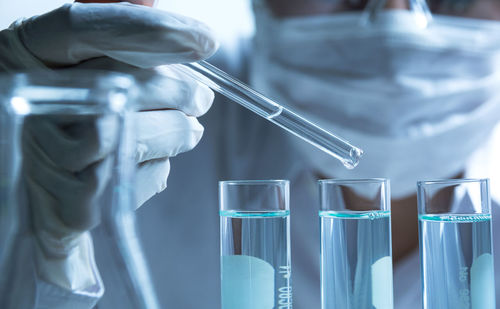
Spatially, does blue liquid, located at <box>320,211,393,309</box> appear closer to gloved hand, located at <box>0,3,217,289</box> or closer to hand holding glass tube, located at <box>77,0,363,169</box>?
hand holding glass tube, located at <box>77,0,363,169</box>

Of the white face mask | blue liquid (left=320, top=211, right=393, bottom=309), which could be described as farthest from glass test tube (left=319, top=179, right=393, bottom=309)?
the white face mask

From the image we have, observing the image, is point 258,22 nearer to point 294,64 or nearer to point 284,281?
point 294,64

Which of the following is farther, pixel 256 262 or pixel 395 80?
pixel 395 80

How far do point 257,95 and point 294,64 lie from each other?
2.58ft

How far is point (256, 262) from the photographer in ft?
2.35

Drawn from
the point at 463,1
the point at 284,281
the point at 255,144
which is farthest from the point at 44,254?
the point at 255,144

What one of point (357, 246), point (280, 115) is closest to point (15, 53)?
point (280, 115)

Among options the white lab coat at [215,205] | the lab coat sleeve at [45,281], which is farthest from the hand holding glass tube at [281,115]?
the white lab coat at [215,205]

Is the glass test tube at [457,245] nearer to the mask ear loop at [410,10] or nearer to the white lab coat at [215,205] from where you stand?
the mask ear loop at [410,10]

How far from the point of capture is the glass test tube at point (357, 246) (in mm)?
710

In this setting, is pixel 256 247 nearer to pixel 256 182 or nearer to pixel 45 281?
pixel 256 182

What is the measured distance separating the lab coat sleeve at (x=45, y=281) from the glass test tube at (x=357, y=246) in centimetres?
36

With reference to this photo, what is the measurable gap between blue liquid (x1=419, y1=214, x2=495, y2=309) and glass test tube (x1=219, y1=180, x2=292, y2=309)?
195 mm

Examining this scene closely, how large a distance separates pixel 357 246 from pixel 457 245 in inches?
5.3
